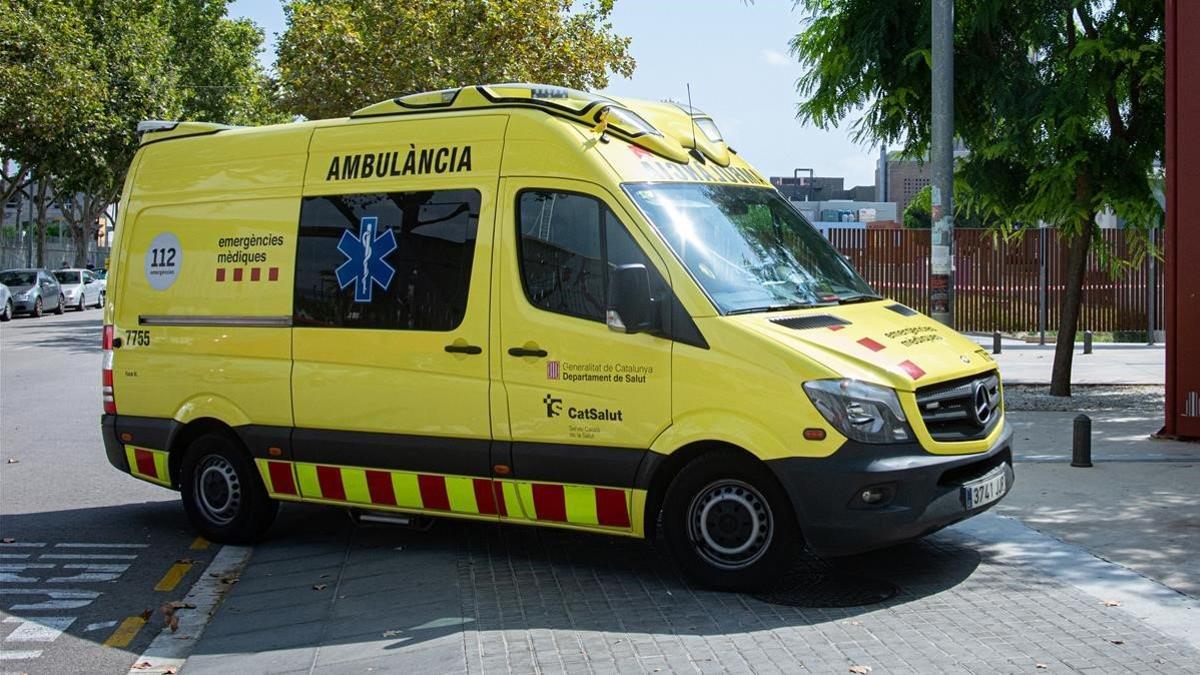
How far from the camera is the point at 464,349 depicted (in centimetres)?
748

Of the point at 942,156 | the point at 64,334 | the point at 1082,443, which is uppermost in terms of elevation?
the point at 942,156

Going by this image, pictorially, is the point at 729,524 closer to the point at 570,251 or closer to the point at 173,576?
the point at 570,251

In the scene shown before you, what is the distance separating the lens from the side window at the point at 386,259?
762 cm

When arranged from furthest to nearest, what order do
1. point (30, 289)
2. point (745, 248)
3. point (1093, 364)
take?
Answer: point (30, 289) < point (1093, 364) < point (745, 248)

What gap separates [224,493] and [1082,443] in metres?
6.74

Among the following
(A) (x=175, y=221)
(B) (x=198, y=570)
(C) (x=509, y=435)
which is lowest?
(B) (x=198, y=570)

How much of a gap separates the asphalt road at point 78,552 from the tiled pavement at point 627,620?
0.47 m

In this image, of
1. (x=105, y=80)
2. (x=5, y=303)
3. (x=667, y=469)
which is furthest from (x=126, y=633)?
(x=105, y=80)

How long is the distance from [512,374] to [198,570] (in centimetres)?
240

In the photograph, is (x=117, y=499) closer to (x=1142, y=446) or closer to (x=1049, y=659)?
(x=1049, y=659)

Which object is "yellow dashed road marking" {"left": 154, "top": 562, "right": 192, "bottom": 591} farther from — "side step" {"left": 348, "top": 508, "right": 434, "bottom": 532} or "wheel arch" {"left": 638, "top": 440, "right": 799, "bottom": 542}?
"wheel arch" {"left": 638, "top": 440, "right": 799, "bottom": 542}

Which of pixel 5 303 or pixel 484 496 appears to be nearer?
pixel 484 496

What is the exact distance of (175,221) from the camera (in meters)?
8.90

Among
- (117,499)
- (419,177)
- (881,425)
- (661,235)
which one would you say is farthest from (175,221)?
(881,425)
